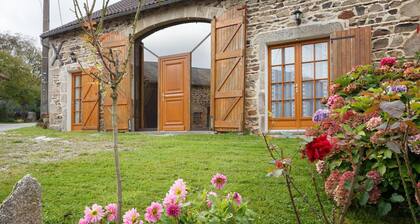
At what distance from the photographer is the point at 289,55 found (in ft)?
26.2

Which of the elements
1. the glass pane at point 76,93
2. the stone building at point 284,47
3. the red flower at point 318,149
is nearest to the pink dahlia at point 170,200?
the red flower at point 318,149

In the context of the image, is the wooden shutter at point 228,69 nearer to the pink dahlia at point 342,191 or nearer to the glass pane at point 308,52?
the glass pane at point 308,52

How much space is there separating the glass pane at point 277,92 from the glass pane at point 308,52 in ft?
2.31

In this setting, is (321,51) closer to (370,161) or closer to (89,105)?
(370,161)

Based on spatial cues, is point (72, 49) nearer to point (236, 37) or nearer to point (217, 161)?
point (236, 37)

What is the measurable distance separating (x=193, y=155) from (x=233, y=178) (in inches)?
54.5

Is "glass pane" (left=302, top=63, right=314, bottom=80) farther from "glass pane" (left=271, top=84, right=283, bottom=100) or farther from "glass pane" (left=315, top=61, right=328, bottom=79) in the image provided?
"glass pane" (left=271, top=84, right=283, bottom=100)

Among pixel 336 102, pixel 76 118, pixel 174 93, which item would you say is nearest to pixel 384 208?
pixel 336 102

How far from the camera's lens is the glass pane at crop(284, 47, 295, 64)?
26.1 feet

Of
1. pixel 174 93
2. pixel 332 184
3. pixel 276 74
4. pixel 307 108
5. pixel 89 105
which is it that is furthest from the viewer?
pixel 89 105

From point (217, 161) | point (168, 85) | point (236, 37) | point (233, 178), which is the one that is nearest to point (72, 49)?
point (168, 85)

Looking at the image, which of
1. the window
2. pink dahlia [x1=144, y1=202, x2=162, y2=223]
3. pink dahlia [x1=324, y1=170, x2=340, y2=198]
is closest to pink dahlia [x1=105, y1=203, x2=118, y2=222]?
pink dahlia [x1=144, y1=202, x2=162, y2=223]

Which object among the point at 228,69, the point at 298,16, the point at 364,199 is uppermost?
the point at 298,16

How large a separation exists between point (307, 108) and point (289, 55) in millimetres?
1124
